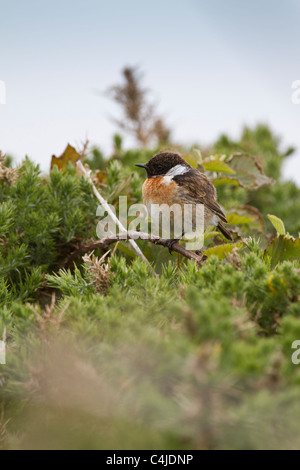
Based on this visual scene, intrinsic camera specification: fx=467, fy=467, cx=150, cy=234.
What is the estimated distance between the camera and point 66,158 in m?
3.75

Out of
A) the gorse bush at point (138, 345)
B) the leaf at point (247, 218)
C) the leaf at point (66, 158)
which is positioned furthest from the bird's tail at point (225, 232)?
the leaf at point (66, 158)

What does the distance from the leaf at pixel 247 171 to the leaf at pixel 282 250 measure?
1278 mm

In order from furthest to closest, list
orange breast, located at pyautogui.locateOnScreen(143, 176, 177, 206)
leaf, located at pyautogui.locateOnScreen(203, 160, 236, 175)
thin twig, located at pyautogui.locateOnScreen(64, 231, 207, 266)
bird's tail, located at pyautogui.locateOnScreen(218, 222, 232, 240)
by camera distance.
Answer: orange breast, located at pyautogui.locateOnScreen(143, 176, 177, 206)
leaf, located at pyautogui.locateOnScreen(203, 160, 236, 175)
bird's tail, located at pyautogui.locateOnScreen(218, 222, 232, 240)
thin twig, located at pyautogui.locateOnScreen(64, 231, 207, 266)

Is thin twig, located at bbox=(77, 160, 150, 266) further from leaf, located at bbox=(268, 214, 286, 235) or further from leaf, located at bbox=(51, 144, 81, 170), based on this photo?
leaf, located at bbox=(268, 214, 286, 235)

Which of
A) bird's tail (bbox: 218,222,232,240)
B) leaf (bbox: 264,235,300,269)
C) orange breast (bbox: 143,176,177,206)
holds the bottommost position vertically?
leaf (bbox: 264,235,300,269)

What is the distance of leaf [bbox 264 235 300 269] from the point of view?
252 centimetres

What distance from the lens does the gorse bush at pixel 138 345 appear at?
1332mm

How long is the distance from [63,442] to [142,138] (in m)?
5.41

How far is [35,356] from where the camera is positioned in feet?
6.05

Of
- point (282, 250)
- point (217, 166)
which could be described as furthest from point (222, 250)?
point (217, 166)

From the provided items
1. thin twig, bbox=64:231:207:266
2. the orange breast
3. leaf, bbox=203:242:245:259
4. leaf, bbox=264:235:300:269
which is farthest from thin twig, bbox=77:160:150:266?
leaf, bbox=264:235:300:269

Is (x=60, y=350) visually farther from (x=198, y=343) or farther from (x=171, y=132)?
(x=171, y=132)

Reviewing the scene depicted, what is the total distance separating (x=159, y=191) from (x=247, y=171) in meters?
0.73

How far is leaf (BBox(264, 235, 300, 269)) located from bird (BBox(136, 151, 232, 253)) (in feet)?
3.65
